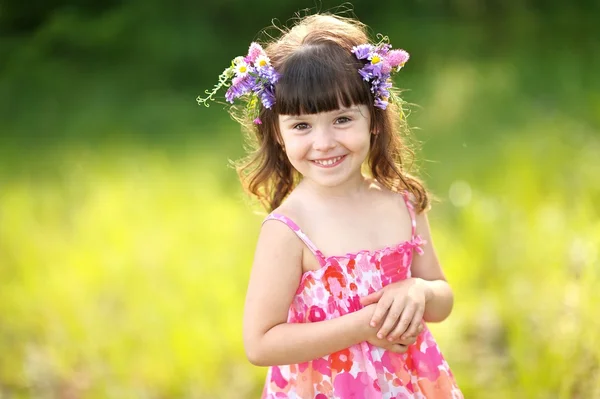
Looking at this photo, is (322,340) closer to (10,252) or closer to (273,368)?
(273,368)

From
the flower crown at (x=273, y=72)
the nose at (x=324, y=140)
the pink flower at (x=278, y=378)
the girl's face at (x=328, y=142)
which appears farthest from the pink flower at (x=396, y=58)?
the pink flower at (x=278, y=378)

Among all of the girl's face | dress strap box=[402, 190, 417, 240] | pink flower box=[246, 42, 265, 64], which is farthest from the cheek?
dress strap box=[402, 190, 417, 240]

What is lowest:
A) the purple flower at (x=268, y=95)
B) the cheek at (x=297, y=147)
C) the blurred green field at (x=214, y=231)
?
the blurred green field at (x=214, y=231)

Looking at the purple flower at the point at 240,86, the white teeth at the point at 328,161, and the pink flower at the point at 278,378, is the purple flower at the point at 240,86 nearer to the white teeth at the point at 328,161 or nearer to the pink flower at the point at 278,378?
the white teeth at the point at 328,161

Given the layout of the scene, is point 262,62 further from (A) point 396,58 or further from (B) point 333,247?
(B) point 333,247

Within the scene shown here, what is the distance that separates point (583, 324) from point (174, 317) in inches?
58.5

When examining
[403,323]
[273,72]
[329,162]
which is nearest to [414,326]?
[403,323]

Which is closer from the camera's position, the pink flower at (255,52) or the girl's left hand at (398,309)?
the girl's left hand at (398,309)

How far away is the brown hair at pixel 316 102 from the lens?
205 centimetres

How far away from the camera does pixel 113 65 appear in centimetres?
750

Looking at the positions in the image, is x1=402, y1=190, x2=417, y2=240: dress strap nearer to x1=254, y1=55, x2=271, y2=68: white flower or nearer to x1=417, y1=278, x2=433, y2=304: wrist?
x1=417, y1=278, x2=433, y2=304: wrist

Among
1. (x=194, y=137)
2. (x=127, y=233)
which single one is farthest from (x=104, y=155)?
(x=127, y=233)

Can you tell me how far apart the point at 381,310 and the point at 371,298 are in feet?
0.18

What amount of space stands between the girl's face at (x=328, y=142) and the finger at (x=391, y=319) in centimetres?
28
